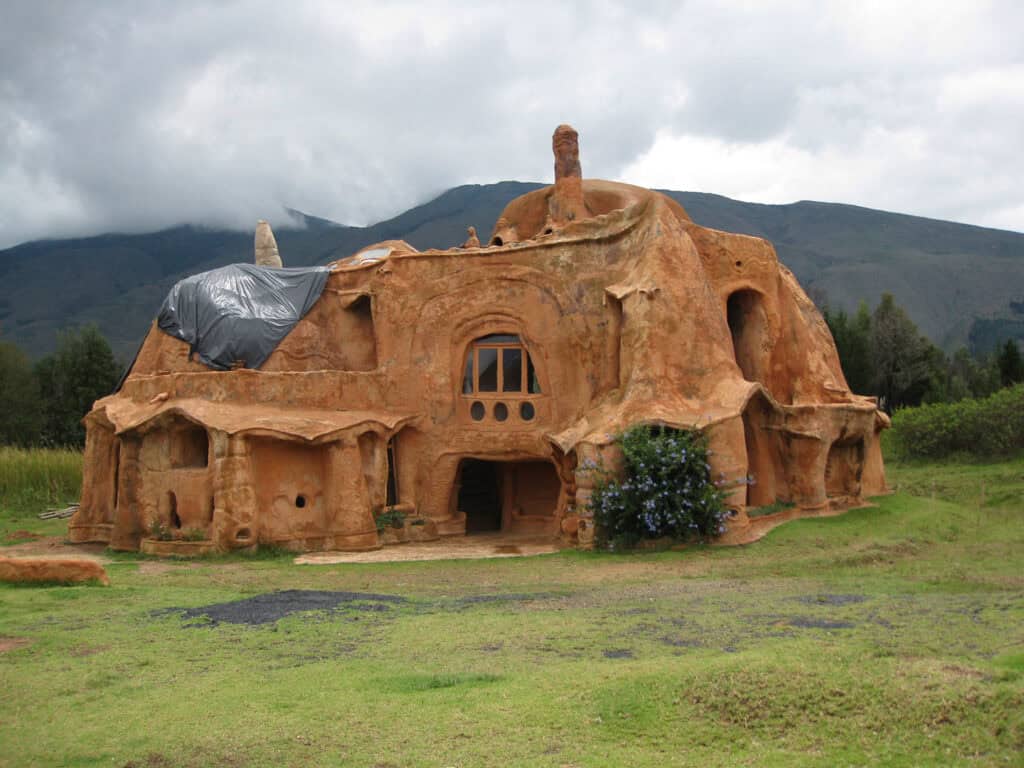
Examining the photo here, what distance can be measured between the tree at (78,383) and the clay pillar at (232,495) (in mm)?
26288

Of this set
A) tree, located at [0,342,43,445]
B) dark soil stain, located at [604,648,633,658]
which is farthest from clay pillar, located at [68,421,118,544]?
tree, located at [0,342,43,445]

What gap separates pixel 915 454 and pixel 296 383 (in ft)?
67.3

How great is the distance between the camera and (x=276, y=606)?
10812 millimetres

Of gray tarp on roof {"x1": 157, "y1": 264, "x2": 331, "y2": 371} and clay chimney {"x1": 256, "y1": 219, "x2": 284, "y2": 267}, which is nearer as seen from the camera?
gray tarp on roof {"x1": 157, "y1": 264, "x2": 331, "y2": 371}

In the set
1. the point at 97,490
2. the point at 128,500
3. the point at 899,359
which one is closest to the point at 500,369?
the point at 128,500

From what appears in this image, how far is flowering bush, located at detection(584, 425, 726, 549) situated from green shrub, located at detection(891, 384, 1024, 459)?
1502 cm

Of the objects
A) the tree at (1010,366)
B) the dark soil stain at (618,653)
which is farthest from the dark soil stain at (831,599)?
the tree at (1010,366)

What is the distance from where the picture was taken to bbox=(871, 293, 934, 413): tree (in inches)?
1694

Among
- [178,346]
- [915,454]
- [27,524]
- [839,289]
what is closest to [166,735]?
[178,346]

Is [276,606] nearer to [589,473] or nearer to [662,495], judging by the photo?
[589,473]

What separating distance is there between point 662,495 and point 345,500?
20.3 ft

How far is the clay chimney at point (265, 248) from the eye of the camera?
85.3ft

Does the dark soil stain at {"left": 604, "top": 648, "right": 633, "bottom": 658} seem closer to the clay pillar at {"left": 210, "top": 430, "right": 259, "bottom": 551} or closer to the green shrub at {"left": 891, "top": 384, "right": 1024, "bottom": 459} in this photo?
the clay pillar at {"left": 210, "top": 430, "right": 259, "bottom": 551}

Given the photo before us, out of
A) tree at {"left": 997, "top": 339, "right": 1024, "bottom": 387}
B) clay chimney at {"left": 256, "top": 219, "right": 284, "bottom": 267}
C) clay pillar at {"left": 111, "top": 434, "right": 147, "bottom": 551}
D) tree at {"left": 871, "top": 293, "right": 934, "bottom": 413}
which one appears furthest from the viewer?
tree at {"left": 871, "top": 293, "right": 934, "bottom": 413}
